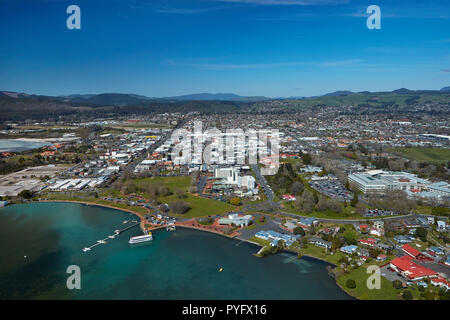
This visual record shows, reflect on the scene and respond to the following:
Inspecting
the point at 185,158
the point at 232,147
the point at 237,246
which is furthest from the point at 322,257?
the point at 232,147

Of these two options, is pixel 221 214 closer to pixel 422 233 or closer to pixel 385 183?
pixel 422 233

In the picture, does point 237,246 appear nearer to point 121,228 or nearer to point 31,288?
point 121,228

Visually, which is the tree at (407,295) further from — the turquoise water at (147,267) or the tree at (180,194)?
the tree at (180,194)

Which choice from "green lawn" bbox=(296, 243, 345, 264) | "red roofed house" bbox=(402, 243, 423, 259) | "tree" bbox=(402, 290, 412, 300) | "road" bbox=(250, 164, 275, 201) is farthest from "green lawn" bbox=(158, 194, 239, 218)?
"tree" bbox=(402, 290, 412, 300)

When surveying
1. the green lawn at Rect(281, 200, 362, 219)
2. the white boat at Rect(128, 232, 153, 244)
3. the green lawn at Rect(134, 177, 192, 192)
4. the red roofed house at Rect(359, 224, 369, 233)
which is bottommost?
→ the white boat at Rect(128, 232, 153, 244)

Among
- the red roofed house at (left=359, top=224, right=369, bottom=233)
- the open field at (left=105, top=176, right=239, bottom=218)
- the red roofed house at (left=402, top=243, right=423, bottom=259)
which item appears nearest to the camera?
the red roofed house at (left=402, top=243, right=423, bottom=259)

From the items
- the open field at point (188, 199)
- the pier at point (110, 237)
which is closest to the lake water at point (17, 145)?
the open field at point (188, 199)

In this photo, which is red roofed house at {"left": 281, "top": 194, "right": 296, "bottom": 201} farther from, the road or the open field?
the open field
